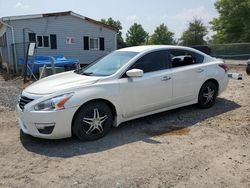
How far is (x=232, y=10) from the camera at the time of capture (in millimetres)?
47500

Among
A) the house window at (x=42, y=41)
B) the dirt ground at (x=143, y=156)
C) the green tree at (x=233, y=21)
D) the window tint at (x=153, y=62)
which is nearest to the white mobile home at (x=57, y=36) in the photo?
the house window at (x=42, y=41)

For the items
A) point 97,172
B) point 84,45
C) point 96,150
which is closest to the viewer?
point 97,172

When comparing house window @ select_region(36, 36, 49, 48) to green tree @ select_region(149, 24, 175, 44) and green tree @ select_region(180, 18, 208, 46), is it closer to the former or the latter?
green tree @ select_region(180, 18, 208, 46)

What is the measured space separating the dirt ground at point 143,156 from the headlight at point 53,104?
0.68m

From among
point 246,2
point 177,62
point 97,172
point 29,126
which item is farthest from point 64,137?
point 246,2

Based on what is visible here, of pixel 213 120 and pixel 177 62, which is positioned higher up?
pixel 177 62

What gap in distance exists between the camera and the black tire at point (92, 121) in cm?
515

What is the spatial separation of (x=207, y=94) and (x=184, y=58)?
1.03 metres

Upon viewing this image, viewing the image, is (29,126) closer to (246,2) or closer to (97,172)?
(97,172)

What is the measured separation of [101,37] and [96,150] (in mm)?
19459

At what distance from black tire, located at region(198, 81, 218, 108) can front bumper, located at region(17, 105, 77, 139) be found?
319 cm

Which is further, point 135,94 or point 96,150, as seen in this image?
point 135,94

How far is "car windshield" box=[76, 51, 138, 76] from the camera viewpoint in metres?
5.86

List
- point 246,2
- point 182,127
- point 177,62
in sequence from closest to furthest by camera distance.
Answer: point 182,127 < point 177,62 < point 246,2
